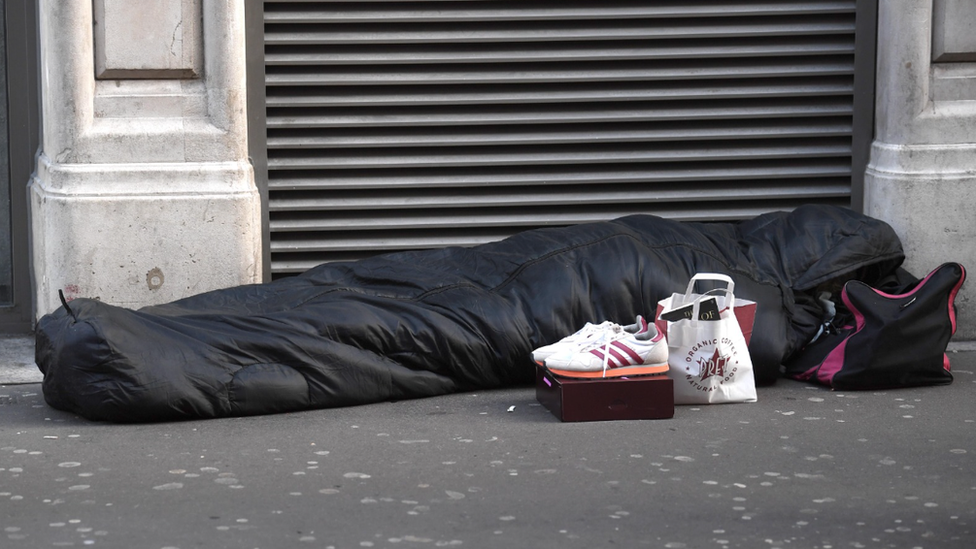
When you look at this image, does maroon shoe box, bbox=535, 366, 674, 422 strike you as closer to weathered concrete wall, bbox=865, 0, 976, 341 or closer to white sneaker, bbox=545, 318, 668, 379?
white sneaker, bbox=545, 318, 668, 379

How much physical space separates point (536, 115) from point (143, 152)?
1.68 metres

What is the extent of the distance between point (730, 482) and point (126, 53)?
2991 mm

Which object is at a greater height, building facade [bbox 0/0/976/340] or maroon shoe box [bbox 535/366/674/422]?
building facade [bbox 0/0/976/340]

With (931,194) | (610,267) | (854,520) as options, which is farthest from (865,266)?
(854,520)

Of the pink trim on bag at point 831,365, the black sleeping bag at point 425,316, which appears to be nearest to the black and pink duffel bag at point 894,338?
the pink trim on bag at point 831,365

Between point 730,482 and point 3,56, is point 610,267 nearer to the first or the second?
point 730,482

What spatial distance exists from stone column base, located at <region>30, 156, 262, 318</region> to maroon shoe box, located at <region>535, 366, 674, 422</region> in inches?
65.0

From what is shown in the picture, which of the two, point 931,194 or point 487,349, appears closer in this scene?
point 487,349

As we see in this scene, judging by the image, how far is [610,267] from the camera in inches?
182

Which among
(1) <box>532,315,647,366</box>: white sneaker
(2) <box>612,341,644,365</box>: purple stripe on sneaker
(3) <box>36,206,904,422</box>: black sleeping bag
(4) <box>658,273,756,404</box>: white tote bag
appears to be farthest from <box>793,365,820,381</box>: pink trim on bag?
(2) <box>612,341,644,365</box>: purple stripe on sneaker

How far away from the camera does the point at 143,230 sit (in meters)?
4.94

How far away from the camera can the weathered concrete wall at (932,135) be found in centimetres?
523

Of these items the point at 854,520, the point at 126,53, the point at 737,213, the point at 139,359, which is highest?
the point at 126,53

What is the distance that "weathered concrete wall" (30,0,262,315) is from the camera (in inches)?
193
